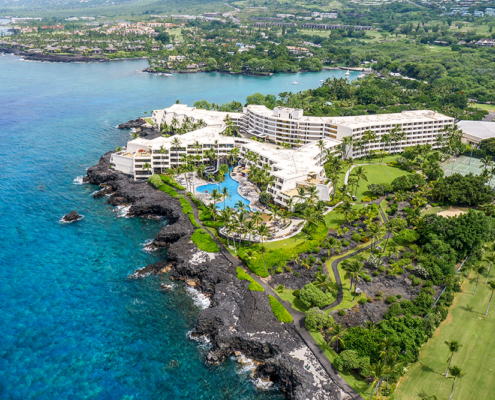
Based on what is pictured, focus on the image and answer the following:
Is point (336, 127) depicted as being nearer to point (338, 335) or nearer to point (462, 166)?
point (462, 166)

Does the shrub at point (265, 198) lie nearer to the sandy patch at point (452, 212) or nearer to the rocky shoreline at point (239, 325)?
the rocky shoreline at point (239, 325)

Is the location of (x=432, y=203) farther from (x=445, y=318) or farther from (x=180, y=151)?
(x=180, y=151)

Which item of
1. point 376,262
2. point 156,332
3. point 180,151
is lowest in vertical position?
point 156,332


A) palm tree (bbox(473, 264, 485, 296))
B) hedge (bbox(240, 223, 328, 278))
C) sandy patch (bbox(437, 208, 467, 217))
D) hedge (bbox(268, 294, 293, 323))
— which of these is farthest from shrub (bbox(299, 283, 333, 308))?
sandy patch (bbox(437, 208, 467, 217))

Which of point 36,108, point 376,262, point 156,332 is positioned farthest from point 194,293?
point 36,108

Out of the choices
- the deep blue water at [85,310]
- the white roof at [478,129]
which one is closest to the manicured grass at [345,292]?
the deep blue water at [85,310]

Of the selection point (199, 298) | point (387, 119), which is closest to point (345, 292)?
point (199, 298)
